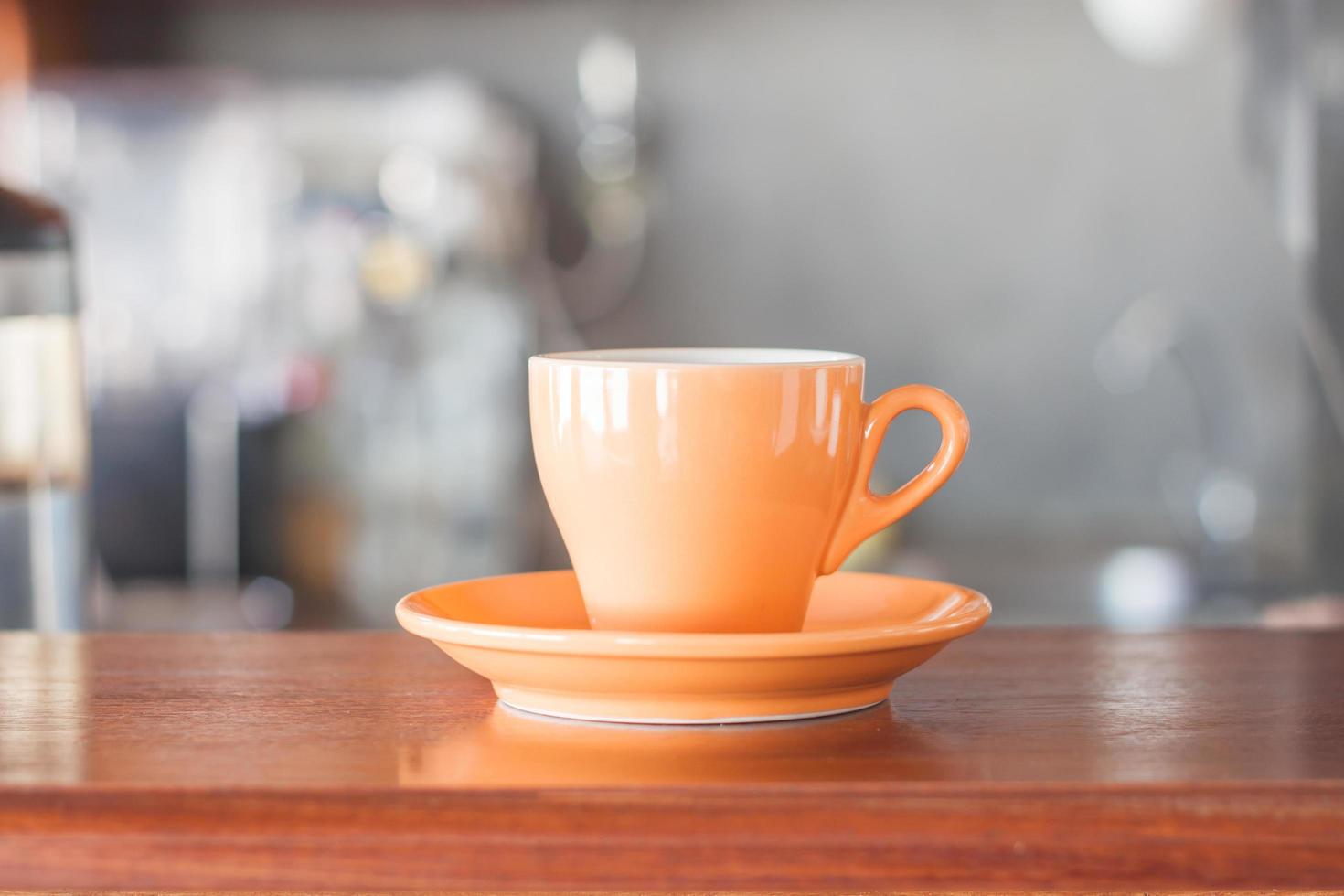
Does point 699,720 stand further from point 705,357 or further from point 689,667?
point 705,357

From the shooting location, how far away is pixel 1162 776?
0.35m

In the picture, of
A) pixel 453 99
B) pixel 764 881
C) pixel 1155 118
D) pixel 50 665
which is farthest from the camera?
pixel 1155 118

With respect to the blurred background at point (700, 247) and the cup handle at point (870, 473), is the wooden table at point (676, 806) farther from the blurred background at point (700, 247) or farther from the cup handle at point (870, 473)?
the blurred background at point (700, 247)

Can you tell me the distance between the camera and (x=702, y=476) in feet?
1.55

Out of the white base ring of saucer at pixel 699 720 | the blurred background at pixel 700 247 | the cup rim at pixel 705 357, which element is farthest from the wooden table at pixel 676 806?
the blurred background at pixel 700 247

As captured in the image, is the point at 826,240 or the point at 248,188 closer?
the point at 248,188

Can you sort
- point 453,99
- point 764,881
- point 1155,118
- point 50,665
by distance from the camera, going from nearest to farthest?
point 764,881
point 50,665
point 453,99
point 1155,118

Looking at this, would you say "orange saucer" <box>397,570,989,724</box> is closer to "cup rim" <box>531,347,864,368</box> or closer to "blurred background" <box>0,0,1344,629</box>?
"cup rim" <box>531,347,864,368</box>

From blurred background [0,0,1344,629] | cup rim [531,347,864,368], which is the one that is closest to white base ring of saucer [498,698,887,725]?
cup rim [531,347,864,368]

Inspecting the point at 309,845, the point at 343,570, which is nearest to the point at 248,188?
the point at 343,570

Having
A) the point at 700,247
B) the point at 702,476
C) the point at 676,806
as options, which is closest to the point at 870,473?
the point at 702,476

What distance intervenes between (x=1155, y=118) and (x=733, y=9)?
83 centimetres

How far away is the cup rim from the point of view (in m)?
0.47

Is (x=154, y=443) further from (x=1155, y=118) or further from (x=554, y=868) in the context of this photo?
(x=554, y=868)
